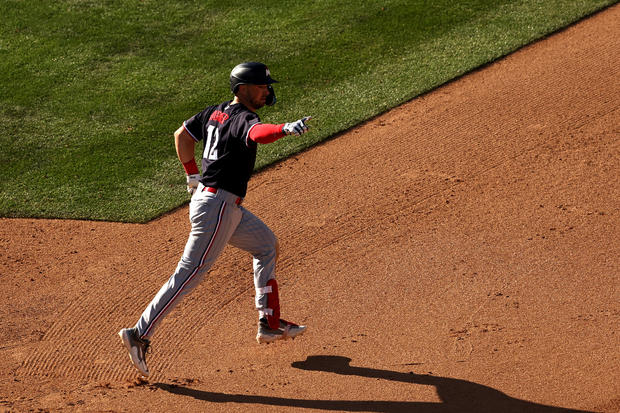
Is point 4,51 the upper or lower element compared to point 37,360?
upper

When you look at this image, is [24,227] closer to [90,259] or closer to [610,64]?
[90,259]

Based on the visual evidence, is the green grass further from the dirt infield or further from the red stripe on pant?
the red stripe on pant

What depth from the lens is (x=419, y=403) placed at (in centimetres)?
471

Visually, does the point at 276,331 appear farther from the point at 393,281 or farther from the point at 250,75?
the point at 250,75

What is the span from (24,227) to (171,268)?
1743 millimetres

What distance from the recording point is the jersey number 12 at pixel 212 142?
5078 mm

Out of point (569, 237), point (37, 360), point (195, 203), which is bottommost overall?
point (569, 237)

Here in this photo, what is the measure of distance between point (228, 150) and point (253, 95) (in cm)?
44

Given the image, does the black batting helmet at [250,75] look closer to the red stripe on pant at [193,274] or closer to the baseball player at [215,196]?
the baseball player at [215,196]

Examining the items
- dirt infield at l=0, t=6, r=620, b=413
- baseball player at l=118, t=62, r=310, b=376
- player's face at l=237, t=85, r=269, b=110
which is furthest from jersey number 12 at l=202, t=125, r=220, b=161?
dirt infield at l=0, t=6, r=620, b=413

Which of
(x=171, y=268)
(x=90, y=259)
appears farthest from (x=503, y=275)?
(x=90, y=259)

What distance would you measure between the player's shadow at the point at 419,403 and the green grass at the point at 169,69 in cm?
294

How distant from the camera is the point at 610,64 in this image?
8.77 metres

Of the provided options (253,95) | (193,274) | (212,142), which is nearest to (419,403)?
(193,274)
